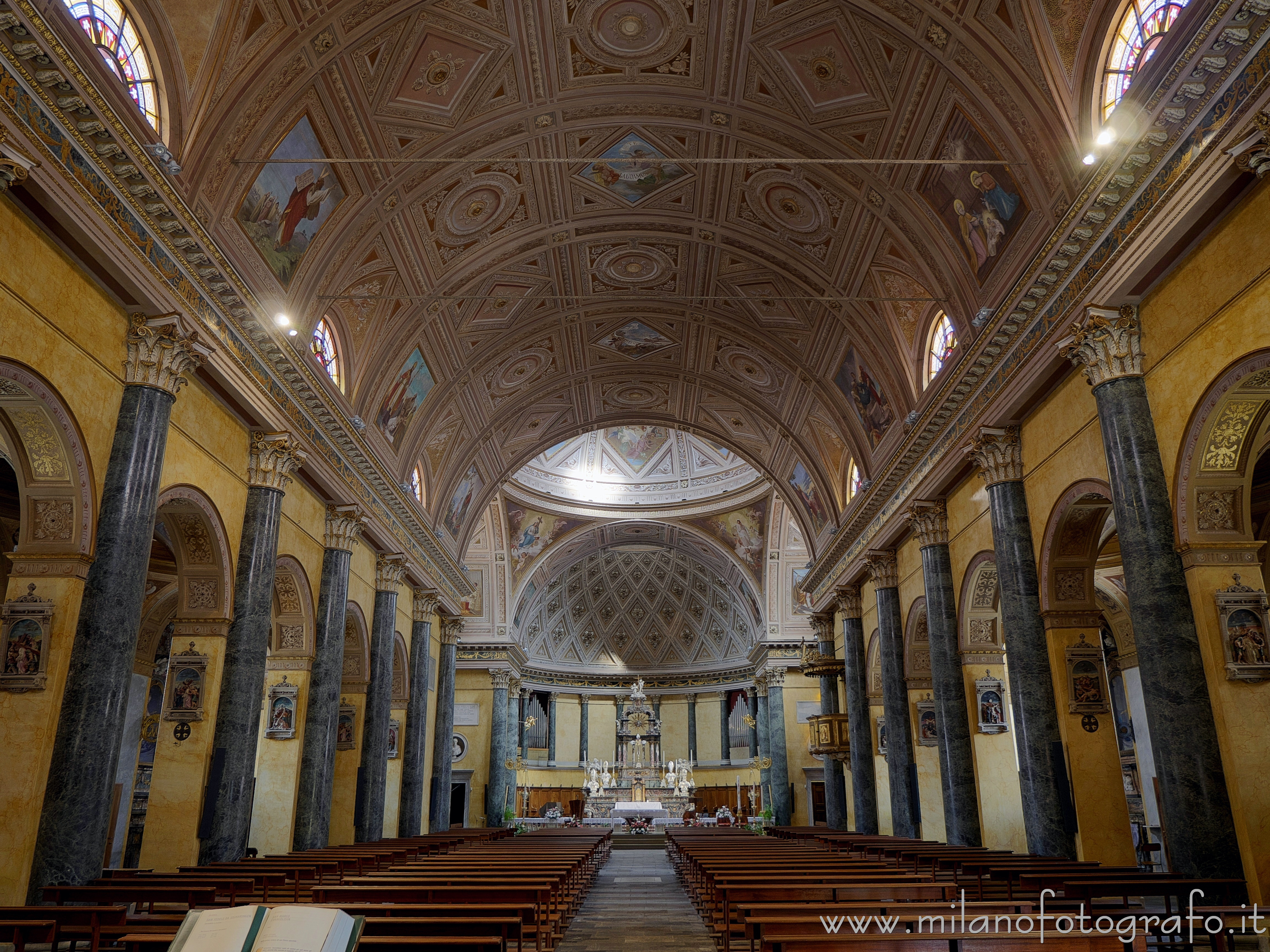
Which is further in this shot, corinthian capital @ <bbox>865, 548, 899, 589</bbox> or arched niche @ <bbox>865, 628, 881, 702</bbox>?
arched niche @ <bbox>865, 628, 881, 702</bbox>

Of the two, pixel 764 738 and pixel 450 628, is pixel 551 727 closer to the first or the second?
pixel 764 738

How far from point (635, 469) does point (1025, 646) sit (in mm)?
28023

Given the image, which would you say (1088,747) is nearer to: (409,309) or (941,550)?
(941,550)

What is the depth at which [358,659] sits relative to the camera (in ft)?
72.5


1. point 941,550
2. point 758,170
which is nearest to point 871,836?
point 941,550

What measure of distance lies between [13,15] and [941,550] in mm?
17207

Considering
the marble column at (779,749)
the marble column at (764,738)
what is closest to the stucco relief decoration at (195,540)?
the marble column at (779,749)

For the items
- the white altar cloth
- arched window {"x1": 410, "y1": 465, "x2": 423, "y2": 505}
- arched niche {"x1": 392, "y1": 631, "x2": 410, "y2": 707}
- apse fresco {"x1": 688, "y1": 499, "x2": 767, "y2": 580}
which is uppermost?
apse fresco {"x1": 688, "y1": 499, "x2": 767, "y2": 580}

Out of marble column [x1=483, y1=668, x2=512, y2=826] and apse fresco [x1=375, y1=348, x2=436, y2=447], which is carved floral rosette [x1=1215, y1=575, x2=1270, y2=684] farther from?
marble column [x1=483, y1=668, x2=512, y2=826]

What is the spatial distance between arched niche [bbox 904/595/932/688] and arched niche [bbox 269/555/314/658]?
1374 cm

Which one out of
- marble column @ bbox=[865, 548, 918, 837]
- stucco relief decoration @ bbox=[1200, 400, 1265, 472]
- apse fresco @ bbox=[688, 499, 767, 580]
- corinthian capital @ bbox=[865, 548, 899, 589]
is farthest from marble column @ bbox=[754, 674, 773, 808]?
stucco relief decoration @ bbox=[1200, 400, 1265, 472]

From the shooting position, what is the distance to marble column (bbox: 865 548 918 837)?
20609mm

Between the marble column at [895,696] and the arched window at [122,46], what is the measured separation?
59.2ft

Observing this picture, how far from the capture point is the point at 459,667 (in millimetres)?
39656
